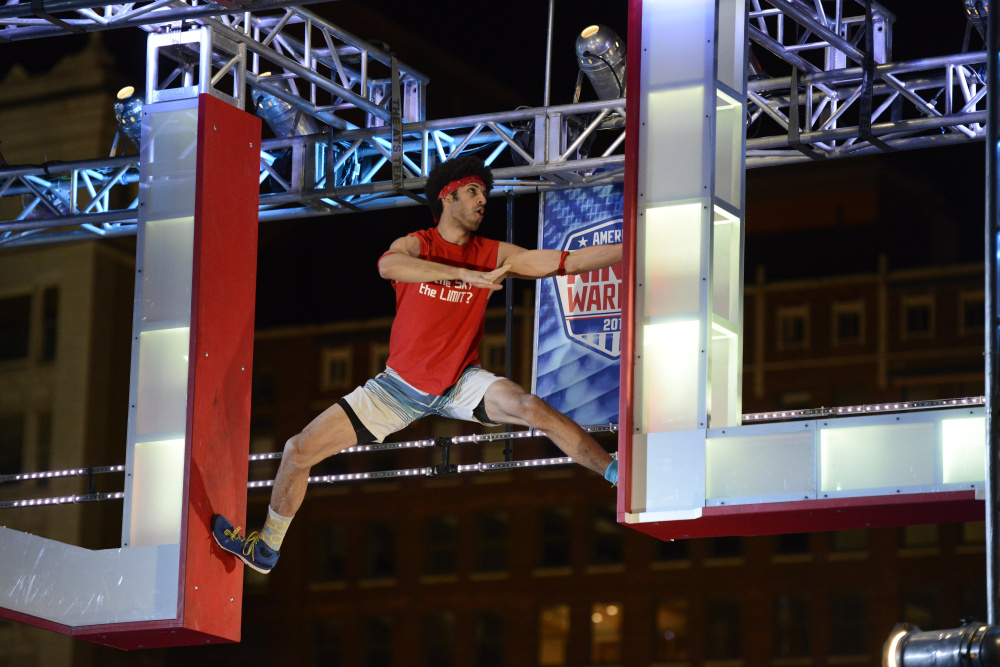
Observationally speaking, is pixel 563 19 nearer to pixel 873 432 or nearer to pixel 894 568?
pixel 873 432

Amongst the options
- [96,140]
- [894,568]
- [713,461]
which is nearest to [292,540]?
[96,140]

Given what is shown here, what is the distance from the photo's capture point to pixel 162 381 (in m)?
8.60

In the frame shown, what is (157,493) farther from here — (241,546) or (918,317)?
(918,317)

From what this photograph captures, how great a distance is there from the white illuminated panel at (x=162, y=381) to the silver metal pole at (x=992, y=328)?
4540 mm

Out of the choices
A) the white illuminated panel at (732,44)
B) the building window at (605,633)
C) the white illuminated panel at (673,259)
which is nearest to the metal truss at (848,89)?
the white illuminated panel at (732,44)

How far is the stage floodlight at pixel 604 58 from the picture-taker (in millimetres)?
10547

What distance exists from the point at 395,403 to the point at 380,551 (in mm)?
48920

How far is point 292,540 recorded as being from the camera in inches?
2249

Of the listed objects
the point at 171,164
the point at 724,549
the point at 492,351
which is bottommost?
the point at 724,549

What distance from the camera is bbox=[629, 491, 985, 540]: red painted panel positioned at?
21.4ft

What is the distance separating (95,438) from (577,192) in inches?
1665

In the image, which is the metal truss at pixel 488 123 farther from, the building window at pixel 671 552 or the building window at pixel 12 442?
the building window at pixel 671 552

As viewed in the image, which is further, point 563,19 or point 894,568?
point 894,568

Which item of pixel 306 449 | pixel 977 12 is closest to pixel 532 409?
pixel 306 449
